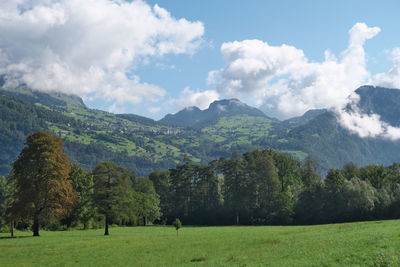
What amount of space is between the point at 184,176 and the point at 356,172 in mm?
55579

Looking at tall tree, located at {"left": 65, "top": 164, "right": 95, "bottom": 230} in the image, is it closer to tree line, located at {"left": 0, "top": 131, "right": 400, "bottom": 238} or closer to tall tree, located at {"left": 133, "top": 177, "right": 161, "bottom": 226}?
tree line, located at {"left": 0, "top": 131, "right": 400, "bottom": 238}

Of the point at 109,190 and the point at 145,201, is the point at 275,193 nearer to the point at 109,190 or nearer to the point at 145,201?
the point at 145,201

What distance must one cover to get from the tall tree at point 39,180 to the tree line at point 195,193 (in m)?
0.15

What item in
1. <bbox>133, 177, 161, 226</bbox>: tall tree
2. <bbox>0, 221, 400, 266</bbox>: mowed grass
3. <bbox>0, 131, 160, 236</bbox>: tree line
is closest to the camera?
<bbox>0, 221, 400, 266</bbox>: mowed grass

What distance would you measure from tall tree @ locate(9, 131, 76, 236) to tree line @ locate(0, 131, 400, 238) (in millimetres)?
150

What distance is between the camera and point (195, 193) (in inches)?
4358

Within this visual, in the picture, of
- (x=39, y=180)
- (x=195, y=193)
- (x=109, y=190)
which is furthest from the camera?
(x=195, y=193)

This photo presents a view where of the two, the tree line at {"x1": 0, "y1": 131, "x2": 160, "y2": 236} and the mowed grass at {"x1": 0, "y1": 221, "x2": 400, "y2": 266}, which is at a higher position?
the tree line at {"x1": 0, "y1": 131, "x2": 160, "y2": 236}

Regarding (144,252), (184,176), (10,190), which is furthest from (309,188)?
(10,190)

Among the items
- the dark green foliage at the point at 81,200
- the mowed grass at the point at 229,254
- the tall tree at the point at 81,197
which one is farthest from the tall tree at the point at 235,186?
the mowed grass at the point at 229,254

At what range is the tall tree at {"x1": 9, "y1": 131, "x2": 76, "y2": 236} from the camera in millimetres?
51281

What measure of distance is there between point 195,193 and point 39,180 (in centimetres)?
6566

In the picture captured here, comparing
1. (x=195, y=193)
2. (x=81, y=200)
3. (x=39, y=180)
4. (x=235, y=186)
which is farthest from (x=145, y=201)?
(x=39, y=180)

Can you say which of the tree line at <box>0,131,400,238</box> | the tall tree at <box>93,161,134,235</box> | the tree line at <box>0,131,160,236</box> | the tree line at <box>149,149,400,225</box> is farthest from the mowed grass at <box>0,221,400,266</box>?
the tree line at <box>149,149,400,225</box>
